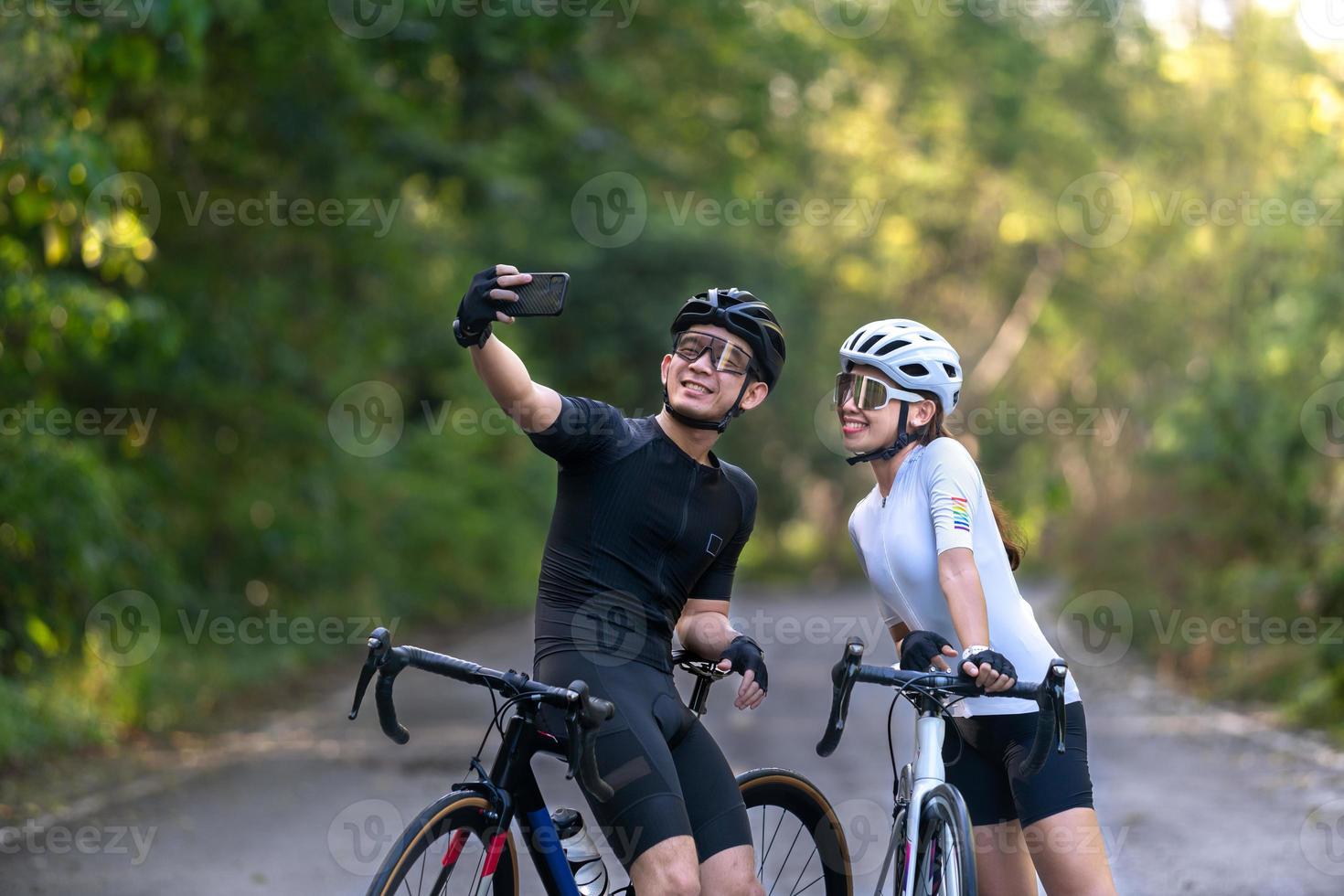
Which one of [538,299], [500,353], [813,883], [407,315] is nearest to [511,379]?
Result: [500,353]

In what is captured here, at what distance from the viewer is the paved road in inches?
307

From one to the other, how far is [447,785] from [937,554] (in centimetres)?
602

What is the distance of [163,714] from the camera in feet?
40.3

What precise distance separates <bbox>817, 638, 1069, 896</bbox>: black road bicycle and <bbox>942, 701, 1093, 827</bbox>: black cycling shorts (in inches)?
4.2

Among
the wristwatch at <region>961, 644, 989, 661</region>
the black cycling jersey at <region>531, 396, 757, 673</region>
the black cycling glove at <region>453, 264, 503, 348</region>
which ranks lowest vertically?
the wristwatch at <region>961, 644, 989, 661</region>

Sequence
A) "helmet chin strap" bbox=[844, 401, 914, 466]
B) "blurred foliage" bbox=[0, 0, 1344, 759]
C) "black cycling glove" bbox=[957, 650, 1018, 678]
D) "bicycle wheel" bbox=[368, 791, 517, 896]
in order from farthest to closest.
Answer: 1. "blurred foliage" bbox=[0, 0, 1344, 759]
2. "helmet chin strap" bbox=[844, 401, 914, 466]
3. "black cycling glove" bbox=[957, 650, 1018, 678]
4. "bicycle wheel" bbox=[368, 791, 517, 896]

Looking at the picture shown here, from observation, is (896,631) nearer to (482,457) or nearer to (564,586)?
(564,586)

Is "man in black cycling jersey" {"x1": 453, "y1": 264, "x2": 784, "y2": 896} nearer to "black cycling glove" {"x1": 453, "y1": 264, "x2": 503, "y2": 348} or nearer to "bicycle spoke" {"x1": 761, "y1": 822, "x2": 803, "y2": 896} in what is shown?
"black cycling glove" {"x1": 453, "y1": 264, "x2": 503, "y2": 348}

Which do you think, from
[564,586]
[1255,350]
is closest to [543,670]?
[564,586]

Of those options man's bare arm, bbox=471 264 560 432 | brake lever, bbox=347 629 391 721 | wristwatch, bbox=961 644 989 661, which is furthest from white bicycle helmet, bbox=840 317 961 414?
brake lever, bbox=347 629 391 721

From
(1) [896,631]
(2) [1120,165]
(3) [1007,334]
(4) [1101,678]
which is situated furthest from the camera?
(3) [1007,334]

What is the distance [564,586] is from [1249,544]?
13.7 metres

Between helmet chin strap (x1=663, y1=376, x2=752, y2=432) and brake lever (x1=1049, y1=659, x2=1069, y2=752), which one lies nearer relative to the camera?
brake lever (x1=1049, y1=659, x2=1069, y2=752)

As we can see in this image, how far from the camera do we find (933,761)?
4594 millimetres
